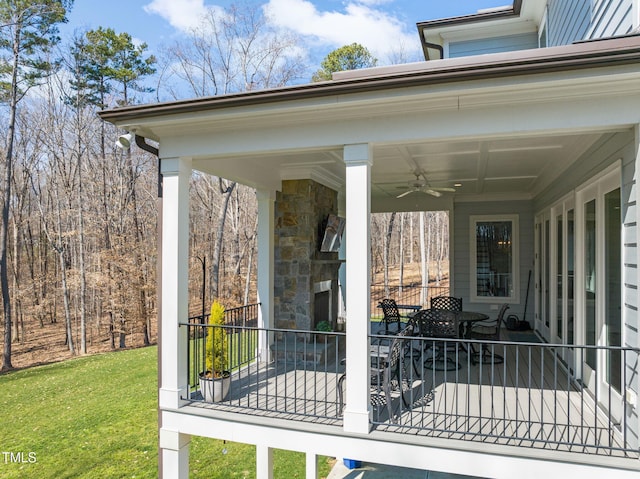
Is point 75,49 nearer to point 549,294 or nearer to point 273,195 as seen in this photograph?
point 273,195

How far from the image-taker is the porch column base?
3.46 m

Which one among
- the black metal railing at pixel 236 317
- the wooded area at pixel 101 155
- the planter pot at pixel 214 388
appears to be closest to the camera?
the planter pot at pixel 214 388

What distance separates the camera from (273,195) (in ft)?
20.7

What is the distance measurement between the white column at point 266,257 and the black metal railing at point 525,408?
7.34 feet

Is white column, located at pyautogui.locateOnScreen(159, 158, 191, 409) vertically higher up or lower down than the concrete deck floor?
higher up

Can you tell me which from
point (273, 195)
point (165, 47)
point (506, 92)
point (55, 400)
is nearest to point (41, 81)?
point (165, 47)

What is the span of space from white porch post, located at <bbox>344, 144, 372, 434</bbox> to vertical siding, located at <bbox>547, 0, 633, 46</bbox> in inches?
104

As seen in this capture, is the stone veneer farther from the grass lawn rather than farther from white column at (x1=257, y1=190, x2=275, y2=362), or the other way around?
the grass lawn

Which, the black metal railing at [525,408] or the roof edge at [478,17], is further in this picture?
the roof edge at [478,17]

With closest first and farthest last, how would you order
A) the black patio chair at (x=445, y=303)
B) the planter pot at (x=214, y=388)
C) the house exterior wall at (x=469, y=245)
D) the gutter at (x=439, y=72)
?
1. the gutter at (x=439, y=72)
2. the planter pot at (x=214, y=388)
3. the black patio chair at (x=445, y=303)
4. the house exterior wall at (x=469, y=245)

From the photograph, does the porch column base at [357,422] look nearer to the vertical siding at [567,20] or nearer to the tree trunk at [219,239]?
the vertical siding at [567,20]

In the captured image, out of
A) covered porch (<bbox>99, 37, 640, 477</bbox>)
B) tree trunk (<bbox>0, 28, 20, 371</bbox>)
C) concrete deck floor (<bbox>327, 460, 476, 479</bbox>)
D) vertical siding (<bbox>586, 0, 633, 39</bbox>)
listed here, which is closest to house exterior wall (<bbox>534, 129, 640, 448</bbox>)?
covered porch (<bbox>99, 37, 640, 477</bbox>)

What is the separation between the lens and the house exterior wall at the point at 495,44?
26.7 feet

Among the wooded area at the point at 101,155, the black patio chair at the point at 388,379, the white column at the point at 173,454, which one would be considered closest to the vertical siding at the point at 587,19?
the black patio chair at the point at 388,379
